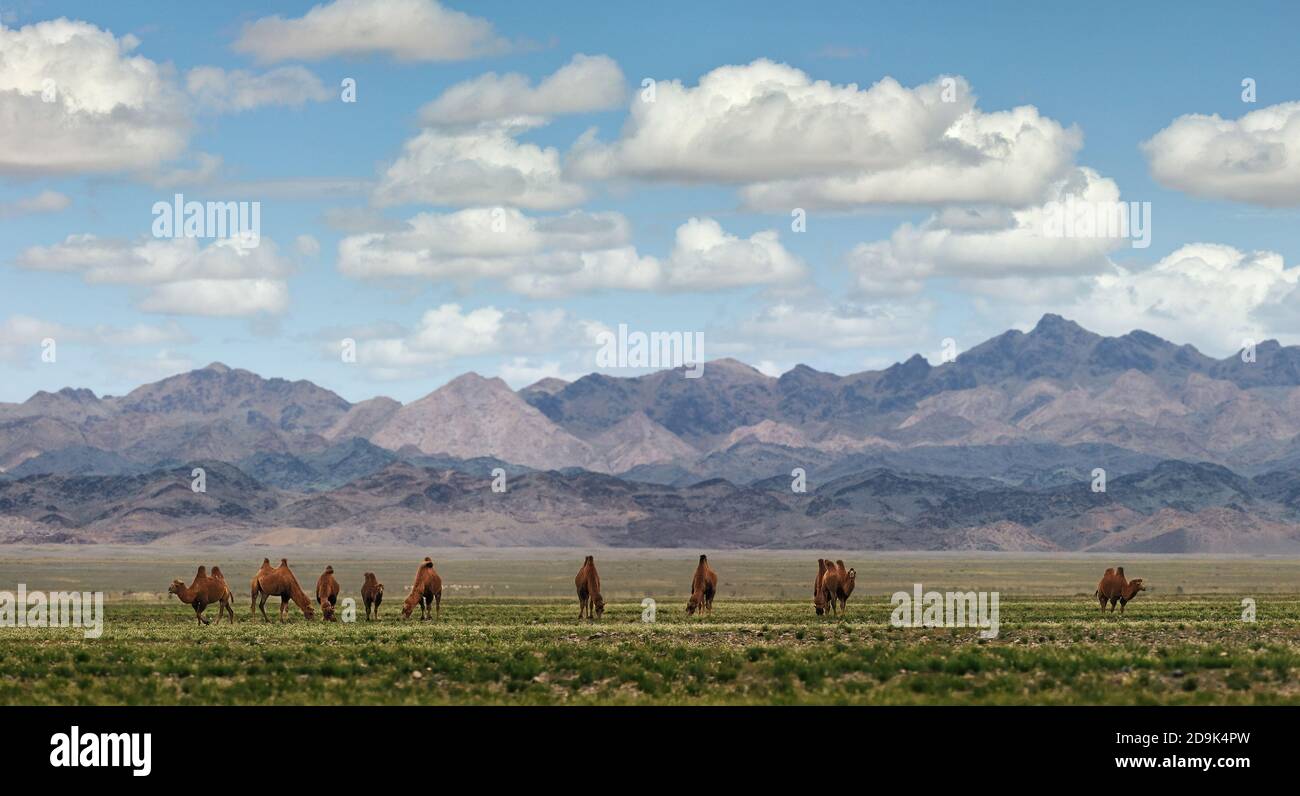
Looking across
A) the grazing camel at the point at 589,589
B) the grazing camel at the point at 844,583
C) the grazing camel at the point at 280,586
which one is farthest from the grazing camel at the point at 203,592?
the grazing camel at the point at 844,583

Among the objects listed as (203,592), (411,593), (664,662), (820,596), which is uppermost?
(203,592)

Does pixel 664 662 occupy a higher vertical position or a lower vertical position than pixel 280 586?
lower

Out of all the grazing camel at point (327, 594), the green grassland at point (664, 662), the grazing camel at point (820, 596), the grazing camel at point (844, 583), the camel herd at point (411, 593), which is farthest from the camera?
the grazing camel at point (327, 594)

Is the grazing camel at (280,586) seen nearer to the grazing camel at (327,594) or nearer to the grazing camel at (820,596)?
the grazing camel at (327,594)

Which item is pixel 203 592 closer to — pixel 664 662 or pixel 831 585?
pixel 831 585

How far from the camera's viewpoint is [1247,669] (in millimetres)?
29625

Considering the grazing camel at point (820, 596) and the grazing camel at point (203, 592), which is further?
the grazing camel at point (820, 596)

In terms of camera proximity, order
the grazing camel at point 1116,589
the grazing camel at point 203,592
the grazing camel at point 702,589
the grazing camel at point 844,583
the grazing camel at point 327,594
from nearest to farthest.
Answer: the grazing camel at point 203,592, the grazing camel at point 844,583, the grazing camel at point 327,594, the grazing camel at point 702,589, the grazing camel at point 1116,589

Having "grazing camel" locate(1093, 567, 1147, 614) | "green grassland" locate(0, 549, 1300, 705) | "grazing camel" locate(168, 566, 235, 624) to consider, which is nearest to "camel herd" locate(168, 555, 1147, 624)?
"grazing camel" locate(168, 566, 235, 624)

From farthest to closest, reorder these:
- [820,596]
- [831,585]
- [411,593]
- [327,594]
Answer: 1. [327,594]
2. [411,593]
3. [820,596]
4. [831,585]

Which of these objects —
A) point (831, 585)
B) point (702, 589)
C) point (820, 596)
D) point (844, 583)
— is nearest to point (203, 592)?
point (702, 589)

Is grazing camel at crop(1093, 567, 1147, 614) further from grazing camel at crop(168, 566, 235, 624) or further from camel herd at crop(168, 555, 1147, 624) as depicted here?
grazing camel at crop(168, 566, 235, 624)
